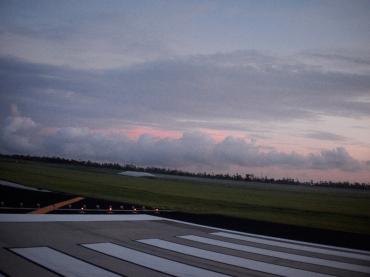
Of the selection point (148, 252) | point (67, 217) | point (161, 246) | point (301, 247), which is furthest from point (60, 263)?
point (301, 247)

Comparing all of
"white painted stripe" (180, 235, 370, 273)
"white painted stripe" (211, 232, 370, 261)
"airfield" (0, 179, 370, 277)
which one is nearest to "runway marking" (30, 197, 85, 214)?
"airfield" (0, 179, 370, 277)

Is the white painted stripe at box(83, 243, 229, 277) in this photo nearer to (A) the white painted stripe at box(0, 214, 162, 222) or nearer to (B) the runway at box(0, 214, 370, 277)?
(B) the runway at box(0, 214, 370, 277)

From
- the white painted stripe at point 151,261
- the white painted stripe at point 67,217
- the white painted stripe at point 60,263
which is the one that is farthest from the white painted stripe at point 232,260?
the white painted stripe at point 67,217

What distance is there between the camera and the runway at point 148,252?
25.7 feet

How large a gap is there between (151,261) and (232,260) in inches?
88.7

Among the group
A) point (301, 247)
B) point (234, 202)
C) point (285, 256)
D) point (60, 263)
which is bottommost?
point (234, 202)

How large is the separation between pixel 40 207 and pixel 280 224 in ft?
38.4

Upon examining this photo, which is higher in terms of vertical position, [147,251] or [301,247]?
[147,251]

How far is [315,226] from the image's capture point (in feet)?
61.1

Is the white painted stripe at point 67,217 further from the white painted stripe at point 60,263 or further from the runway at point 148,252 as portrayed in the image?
the white painted stripe at point 60,263

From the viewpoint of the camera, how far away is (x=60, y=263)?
7750 millimetres

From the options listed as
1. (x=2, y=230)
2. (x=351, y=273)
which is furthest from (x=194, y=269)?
(x=2, y=230)

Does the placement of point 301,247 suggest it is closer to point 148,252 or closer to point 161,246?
point 161,246

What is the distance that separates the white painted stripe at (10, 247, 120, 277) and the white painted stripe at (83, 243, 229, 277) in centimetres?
111
